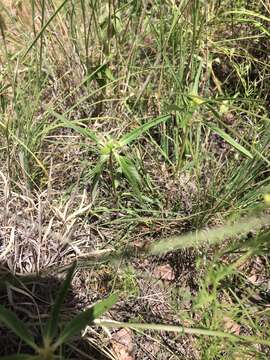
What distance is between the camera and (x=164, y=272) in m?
1.34

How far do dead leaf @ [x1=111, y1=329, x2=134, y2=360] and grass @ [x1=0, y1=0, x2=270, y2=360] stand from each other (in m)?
0.02

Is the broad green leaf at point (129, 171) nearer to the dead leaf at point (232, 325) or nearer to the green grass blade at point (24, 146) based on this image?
the green grass blade at point (24, 146)

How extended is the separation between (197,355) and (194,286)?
178 mm

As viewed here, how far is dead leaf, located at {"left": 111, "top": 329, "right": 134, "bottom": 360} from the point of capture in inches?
48.5

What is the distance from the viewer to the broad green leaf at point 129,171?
47.3 inches

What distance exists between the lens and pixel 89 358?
117cm

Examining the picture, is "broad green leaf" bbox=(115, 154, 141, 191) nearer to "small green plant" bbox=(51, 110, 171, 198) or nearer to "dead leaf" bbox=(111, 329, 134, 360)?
"small green plant" bbox=(51, 110, 171, 198)

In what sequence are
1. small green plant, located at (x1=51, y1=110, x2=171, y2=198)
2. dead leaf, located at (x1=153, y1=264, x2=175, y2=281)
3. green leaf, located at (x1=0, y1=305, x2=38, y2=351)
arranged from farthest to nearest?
dead leaf, located at (x1=153, y1=264, x2=175, y2=281)
small green plant, located at (x1=51, y1=110, x2=171, y2=198)
green leaf, located at (x1=0, y1=305, x2=38, y2=351)

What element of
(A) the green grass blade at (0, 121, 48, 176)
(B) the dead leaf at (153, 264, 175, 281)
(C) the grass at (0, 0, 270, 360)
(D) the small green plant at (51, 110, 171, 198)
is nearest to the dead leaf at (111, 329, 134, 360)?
(C) the grass at (0, 0, 270, 360)

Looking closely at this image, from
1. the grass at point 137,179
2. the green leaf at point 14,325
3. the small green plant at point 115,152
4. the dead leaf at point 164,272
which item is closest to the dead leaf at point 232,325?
the grass at point 137,179

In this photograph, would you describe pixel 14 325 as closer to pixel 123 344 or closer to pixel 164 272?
pixel 123 344

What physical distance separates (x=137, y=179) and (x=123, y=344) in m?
0.43

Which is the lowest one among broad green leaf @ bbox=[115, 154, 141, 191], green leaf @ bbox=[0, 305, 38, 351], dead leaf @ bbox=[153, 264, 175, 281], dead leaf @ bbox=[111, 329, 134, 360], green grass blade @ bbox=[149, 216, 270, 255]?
dead leaf @ bbox=[111, 329, 134, 360]

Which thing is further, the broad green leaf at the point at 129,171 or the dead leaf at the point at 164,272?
the dead leaf at the point at 164,272
